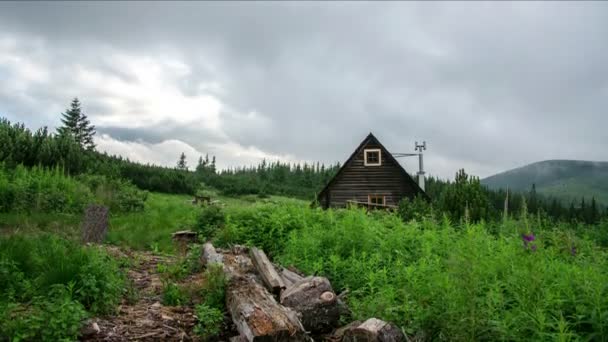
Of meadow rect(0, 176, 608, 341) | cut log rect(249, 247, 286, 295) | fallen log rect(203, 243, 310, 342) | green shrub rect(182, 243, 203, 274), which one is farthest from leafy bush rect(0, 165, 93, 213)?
fallen log rect(203, 243, 310, 342)

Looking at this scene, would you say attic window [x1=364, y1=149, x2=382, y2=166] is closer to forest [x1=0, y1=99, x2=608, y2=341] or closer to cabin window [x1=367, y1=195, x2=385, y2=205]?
cabin window [x1=367, y1=195, x2=385, y2=205]

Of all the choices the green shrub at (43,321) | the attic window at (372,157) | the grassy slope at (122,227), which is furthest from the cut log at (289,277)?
the attic window at (372,157)

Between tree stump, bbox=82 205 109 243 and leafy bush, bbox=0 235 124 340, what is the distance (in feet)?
10.2

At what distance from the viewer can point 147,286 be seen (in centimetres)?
611

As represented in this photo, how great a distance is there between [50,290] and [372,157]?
23507 mm

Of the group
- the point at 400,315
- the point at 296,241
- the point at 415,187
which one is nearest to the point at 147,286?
the point at 296,241

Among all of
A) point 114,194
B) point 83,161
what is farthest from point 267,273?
point 83,161

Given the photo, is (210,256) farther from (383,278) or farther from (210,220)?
(210,220)

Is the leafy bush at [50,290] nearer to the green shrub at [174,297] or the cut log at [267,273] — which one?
the green shrub at [174,297]

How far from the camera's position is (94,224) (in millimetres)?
9000

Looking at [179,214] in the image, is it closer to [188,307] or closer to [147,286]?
[147,286]

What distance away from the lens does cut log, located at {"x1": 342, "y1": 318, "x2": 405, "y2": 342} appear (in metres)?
4.06

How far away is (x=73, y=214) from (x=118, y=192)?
13.2 feet

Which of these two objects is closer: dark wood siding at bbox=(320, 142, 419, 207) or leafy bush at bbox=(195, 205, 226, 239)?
leafy bush at bbox=(195, 205, 226, 239)
